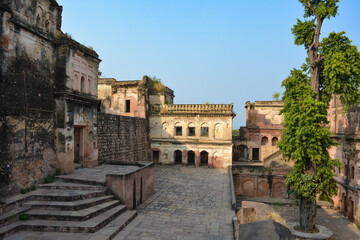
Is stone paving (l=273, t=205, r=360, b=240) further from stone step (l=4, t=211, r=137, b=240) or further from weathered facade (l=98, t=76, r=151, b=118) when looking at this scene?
weathered facade (l=98, t=76, r=151, b=118)

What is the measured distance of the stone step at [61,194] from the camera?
7754 millimetres

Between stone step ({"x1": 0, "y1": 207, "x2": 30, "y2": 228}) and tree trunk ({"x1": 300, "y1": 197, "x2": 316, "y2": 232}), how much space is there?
11.0 meters

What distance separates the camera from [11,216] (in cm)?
672

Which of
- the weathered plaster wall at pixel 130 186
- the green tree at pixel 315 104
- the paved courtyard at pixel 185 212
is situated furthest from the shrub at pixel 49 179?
the green tree at pixel 315 104

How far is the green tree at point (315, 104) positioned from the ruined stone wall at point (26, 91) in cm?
1019

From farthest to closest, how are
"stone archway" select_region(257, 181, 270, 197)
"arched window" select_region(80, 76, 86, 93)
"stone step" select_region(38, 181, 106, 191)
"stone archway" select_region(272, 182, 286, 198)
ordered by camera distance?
"stone archway" select_region(257, 181, 270, 197)
"stone archway" select_region(272, 182, 286, 198)
"arched window" select_region(80, 76, 86, 93)
"stone step" select_region(38, 181, 106, 191)

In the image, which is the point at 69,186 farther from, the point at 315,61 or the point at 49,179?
the point at 315,61

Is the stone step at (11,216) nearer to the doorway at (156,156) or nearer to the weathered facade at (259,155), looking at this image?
the doorway at (156,156)

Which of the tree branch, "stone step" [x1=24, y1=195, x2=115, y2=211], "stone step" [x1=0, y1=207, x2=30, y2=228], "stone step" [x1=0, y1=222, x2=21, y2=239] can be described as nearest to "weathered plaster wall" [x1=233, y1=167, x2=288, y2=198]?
the tree branch

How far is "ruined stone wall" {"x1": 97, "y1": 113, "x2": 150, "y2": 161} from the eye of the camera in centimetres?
1487

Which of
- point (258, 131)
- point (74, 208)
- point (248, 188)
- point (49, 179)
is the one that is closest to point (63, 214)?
point (74, 208)

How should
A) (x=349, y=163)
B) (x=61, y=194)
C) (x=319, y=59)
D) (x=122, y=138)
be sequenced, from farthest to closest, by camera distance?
(x=122, y=138)
(x=349, y=163)
(x=319, y=59)
(x=61, y=194)

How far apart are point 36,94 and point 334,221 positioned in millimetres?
18216

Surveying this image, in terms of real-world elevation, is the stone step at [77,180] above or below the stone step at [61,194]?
above
